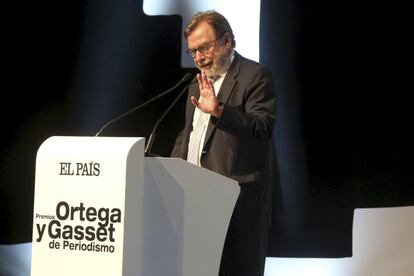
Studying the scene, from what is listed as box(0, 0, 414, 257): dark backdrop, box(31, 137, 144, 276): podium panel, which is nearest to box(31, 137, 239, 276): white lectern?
box(31, 137, 144, 276): podium panel

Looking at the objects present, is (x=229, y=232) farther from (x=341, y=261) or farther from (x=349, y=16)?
(x=349, y=16)

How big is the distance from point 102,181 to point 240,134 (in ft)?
2.13

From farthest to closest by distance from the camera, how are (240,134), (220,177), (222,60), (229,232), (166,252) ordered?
(222,60) < (229,232) < (240,134) < (220,177) < (166,252)

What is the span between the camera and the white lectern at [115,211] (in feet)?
5.87

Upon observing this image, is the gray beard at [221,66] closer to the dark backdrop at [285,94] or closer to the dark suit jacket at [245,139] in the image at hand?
the dark suit jacket at [245,139]

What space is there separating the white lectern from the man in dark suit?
519 mm

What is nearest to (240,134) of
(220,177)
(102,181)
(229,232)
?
(220,177)

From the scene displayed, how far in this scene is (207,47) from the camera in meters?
2.66

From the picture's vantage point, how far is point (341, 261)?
338cm

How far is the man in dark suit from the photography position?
2.53m

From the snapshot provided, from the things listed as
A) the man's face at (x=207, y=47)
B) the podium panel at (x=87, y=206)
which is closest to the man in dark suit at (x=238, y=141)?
the man's face at (x=207, y=47)

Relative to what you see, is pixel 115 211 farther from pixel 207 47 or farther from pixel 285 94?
pixel 285 94

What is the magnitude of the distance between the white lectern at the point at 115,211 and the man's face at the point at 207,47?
765 millimetres

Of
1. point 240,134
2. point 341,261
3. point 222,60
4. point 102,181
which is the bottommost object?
point 341,261
